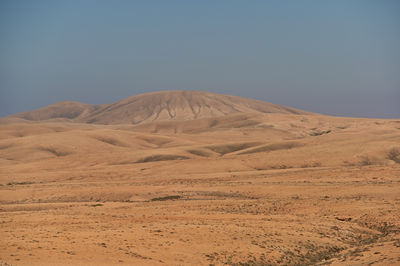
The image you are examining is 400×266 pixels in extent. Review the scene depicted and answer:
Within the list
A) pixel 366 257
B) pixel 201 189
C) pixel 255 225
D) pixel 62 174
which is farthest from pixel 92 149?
pixel 366 257

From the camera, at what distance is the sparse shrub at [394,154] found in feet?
229

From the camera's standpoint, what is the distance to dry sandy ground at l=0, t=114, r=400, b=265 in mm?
23125

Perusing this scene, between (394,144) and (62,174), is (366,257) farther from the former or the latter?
(394,144)

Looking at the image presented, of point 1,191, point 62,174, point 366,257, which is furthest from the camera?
point 62,174

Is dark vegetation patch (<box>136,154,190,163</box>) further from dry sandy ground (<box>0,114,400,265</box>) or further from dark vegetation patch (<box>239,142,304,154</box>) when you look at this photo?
dark vegetation patch (<box>239,142,304,154</box>)

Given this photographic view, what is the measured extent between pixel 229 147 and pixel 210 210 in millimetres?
57487

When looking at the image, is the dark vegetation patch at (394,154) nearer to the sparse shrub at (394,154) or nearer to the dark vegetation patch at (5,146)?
the sparse shrub at (394,154)

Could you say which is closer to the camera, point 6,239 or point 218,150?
point 6,239

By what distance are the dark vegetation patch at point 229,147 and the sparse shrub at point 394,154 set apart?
2762cm

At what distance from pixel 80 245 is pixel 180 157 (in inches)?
2388

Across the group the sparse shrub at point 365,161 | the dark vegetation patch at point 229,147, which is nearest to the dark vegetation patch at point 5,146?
the dark vegetation patch at point 229,147

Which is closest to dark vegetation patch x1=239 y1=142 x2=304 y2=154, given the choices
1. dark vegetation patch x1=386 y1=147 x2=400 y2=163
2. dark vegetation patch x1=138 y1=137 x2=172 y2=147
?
dark vegetation patch x1=386 y1=147 x2=400 y2=163

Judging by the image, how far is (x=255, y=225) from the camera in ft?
96.6

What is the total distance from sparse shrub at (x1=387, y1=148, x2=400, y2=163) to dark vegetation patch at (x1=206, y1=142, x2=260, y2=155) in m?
27.6
